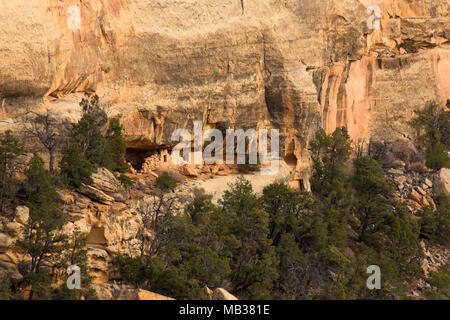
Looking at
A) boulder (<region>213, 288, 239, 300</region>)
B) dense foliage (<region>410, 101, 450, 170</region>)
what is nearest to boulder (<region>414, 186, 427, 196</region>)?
dense foliage (<region>410, 101, 450, 170</region>)

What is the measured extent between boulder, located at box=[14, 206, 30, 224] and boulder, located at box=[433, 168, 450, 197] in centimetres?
2463

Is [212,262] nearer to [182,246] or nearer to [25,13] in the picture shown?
[182,246]

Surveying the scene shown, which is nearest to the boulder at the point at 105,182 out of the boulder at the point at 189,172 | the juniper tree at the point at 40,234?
the juniper tree at the point at 40,234

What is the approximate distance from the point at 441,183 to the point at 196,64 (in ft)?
54.1

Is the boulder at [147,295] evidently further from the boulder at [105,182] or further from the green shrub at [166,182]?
the green shrub at [166,182]

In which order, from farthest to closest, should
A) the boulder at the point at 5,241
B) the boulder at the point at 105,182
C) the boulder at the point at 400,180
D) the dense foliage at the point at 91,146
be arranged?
the boulder at the point at 400,180
the boulder at the point at 105,182
the dense foliage at the point at 91,146
the boulder at the point at 5,241

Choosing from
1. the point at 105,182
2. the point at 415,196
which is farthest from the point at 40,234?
the point at 415,196

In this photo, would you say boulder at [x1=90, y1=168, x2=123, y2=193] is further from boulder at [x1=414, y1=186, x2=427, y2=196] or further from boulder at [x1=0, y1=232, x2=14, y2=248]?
boulder at [x1=414, y1=186, x2=427, y2=196]

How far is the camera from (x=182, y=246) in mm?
26922

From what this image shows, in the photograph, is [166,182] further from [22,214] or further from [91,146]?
[22,214]

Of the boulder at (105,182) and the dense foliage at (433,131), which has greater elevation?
the dense foliage at (433,131)

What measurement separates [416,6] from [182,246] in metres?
27.0

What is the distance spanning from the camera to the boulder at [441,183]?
135 ft

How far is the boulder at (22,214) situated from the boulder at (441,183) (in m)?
24.6
